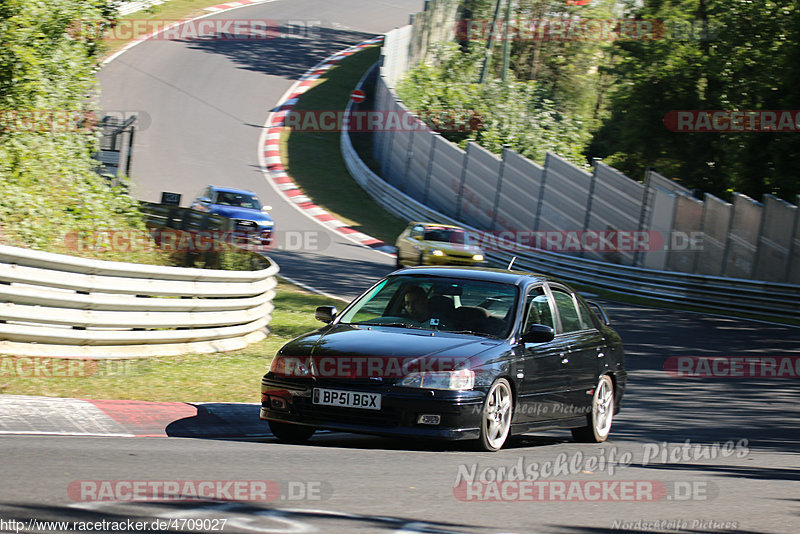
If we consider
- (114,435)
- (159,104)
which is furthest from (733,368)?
(159,104)

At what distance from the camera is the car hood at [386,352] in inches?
291

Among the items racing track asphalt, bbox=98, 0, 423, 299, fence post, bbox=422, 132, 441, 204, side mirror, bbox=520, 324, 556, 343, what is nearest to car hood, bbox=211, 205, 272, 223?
racing track asphalt, bbox=98, 0, 423, 299

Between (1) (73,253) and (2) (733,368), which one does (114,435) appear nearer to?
(1) (73,253)

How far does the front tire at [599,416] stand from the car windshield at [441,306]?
1.48 m

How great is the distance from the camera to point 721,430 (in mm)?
10922

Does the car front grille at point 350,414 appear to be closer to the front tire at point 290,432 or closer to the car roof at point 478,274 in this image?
the front tire at point 290,432

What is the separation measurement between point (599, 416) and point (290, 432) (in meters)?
3.07

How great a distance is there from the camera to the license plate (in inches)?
288

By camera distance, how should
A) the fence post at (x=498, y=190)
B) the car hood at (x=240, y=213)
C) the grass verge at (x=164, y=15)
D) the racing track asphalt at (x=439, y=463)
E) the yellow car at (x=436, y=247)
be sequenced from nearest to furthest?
the racing track asphalt at (x=439, y=463) → the yellow car at (x=436, y=247) → the car hood at (x=240, y=213) → the fence post at (x=498, y=190) → the grass verge at (x=164, y=15)

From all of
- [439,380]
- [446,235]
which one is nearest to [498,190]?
[446,235]

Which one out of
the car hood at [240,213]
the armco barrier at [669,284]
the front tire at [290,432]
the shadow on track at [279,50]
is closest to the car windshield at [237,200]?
the car hood at [240,213]

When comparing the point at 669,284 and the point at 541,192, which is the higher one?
the point at 541,192

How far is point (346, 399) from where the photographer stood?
7.36 metres

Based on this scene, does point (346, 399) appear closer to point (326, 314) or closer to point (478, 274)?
point (326, 314)
